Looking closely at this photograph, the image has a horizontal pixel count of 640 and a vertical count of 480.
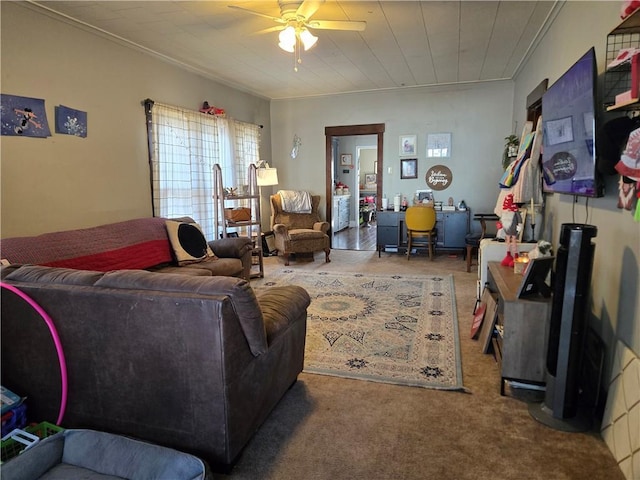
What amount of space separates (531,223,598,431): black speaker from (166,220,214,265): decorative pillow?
9.94 ft

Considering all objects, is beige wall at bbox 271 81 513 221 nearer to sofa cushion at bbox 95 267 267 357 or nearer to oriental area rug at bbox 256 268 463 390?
oriental area rug at bbox 256 268 463 390

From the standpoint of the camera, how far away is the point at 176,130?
4.48 metres

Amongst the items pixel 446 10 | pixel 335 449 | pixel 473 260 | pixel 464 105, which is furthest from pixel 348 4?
pixel 473 260

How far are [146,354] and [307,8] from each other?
2494 millimetres

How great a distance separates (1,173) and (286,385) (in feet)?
8.23

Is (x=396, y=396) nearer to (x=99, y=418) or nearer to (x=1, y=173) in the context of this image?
(x=99, y=418)

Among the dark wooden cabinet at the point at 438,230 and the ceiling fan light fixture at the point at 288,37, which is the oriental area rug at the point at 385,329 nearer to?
the dark wooden cabinet at the point at 438,230

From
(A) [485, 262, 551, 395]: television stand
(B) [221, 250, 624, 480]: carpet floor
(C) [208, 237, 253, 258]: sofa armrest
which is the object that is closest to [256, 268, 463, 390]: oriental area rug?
(B) [221, 250, 624, 480]: carpet floor

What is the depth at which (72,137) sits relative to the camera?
3.30 meters

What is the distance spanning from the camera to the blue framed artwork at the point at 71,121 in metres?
3.18

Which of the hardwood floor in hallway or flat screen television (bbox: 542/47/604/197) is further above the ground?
flat screen television (bbox: 542/47/604/197)

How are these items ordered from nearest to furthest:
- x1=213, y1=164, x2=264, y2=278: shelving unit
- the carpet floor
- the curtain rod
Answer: the carpet floor, the curtain rod, x1=213, y1=164, x2=264, y2=278: shelving unit

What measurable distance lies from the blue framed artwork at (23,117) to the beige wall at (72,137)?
0.17ft

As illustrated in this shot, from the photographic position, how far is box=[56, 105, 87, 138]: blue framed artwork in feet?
10.4
